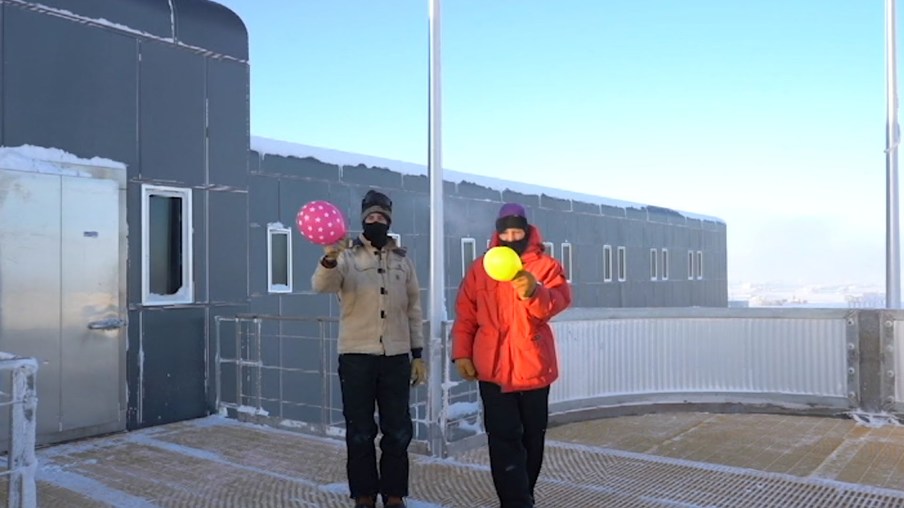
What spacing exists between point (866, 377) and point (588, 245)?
44.1 feet

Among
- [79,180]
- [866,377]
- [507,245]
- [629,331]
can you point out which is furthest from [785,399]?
[79,180]

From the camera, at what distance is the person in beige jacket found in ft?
14.4

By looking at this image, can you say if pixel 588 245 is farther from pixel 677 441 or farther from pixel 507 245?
pixel 507 245

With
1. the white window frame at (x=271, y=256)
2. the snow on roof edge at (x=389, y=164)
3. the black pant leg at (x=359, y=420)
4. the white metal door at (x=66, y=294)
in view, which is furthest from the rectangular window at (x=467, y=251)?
the black pant leg at (x=359, y=420)

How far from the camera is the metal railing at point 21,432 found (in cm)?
350

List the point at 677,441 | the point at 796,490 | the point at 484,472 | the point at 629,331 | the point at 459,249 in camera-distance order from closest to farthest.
Answer: the point at 796,490 → the point at 484,472 → the point at 677,441 → the point at 629,331 → the point at 459,249

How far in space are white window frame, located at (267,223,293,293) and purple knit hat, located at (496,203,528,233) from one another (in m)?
7.25

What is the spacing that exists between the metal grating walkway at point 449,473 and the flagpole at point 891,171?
1.53 meters

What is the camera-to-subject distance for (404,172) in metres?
13.8

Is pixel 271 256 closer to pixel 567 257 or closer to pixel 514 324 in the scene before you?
pixel 514 324

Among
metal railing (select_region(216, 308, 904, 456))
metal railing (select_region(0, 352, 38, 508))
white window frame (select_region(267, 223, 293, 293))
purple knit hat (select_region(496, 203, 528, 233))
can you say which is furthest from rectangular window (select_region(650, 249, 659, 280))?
metal railing (select_region(0, 352, 38, 508))

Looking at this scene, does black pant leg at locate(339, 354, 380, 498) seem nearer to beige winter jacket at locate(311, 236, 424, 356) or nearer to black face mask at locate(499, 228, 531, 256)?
beige winter jacket at locate(311, 236, 424, 356)

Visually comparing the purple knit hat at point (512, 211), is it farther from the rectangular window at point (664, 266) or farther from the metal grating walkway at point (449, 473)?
the rectangular window at point (664, 266)

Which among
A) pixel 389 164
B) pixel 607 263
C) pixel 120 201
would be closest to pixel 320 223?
pixel 120 201
